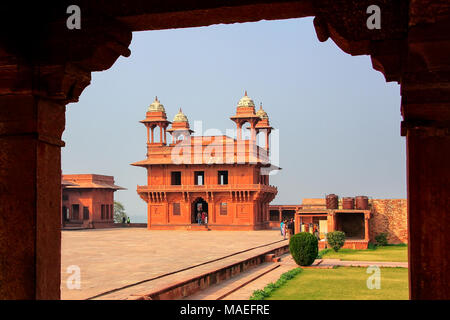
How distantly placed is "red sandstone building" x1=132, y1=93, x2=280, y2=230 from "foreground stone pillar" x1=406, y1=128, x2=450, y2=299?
95.2 ft

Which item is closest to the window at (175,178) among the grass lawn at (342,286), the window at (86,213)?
the window at (86,213)

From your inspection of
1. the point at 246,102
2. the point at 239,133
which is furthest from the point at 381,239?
the point at 246,102

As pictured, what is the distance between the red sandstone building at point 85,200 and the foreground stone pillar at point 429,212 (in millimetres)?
36603

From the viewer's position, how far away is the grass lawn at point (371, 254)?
1722cm

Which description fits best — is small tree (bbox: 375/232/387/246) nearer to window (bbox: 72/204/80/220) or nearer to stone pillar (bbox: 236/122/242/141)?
stone pillar (bbox: 236/122/242/141)

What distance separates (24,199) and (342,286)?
9.15 metres

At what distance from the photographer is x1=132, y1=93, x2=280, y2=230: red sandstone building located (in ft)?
106

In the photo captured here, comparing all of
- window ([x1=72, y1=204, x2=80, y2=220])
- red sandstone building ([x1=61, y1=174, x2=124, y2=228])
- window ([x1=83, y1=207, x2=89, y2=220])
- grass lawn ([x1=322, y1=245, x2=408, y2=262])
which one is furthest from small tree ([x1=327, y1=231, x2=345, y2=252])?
window ([x1=72, y1=204, x2=80, y2=220])

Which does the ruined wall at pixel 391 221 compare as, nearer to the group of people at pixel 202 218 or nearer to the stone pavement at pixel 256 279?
the stone pavement at pixel 256 279

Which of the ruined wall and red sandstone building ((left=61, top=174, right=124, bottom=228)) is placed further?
red sandstone building ((left=61, top=174, right=124, bottom=228))

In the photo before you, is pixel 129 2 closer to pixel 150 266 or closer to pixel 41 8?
pixel 41 8

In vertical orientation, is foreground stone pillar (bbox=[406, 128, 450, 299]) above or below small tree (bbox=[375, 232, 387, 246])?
above

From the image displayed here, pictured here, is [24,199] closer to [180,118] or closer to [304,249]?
[304,249]

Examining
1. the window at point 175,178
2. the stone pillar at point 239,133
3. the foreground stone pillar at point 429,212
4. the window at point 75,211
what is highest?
the stone pillar at point 239,133
